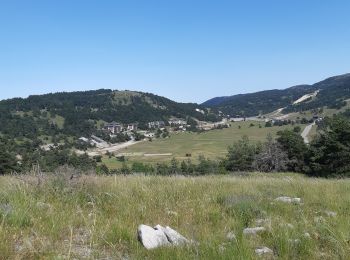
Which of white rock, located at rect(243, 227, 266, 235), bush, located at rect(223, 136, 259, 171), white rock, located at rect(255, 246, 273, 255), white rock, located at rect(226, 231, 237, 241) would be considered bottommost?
bush, located at rect(223, 136, 259, 171)

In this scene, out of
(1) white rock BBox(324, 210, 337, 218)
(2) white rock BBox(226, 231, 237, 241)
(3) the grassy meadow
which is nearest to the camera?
(3) the grassy meadow

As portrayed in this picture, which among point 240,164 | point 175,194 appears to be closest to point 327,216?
point 175,194

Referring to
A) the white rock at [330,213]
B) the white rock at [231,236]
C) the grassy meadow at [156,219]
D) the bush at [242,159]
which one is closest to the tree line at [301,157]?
the bush at [242,159]

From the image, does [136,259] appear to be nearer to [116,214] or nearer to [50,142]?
[116,214]

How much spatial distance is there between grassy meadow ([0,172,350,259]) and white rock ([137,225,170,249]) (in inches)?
3.3

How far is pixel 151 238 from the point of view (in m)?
4.24

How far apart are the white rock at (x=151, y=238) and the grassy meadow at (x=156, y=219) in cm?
8

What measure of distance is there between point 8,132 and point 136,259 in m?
189

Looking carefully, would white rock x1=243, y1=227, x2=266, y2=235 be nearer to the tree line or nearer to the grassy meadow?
the grassy meadow

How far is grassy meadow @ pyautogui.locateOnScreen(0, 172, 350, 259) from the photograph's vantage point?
12.6 ft

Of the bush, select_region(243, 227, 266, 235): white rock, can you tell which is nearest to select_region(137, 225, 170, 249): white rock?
select_region(243, 227, 266, 235): white rock

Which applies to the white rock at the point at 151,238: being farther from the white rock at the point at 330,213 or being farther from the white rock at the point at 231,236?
the white rock at the point at 330,213

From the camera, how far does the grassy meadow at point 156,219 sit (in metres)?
3.83

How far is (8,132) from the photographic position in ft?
586
